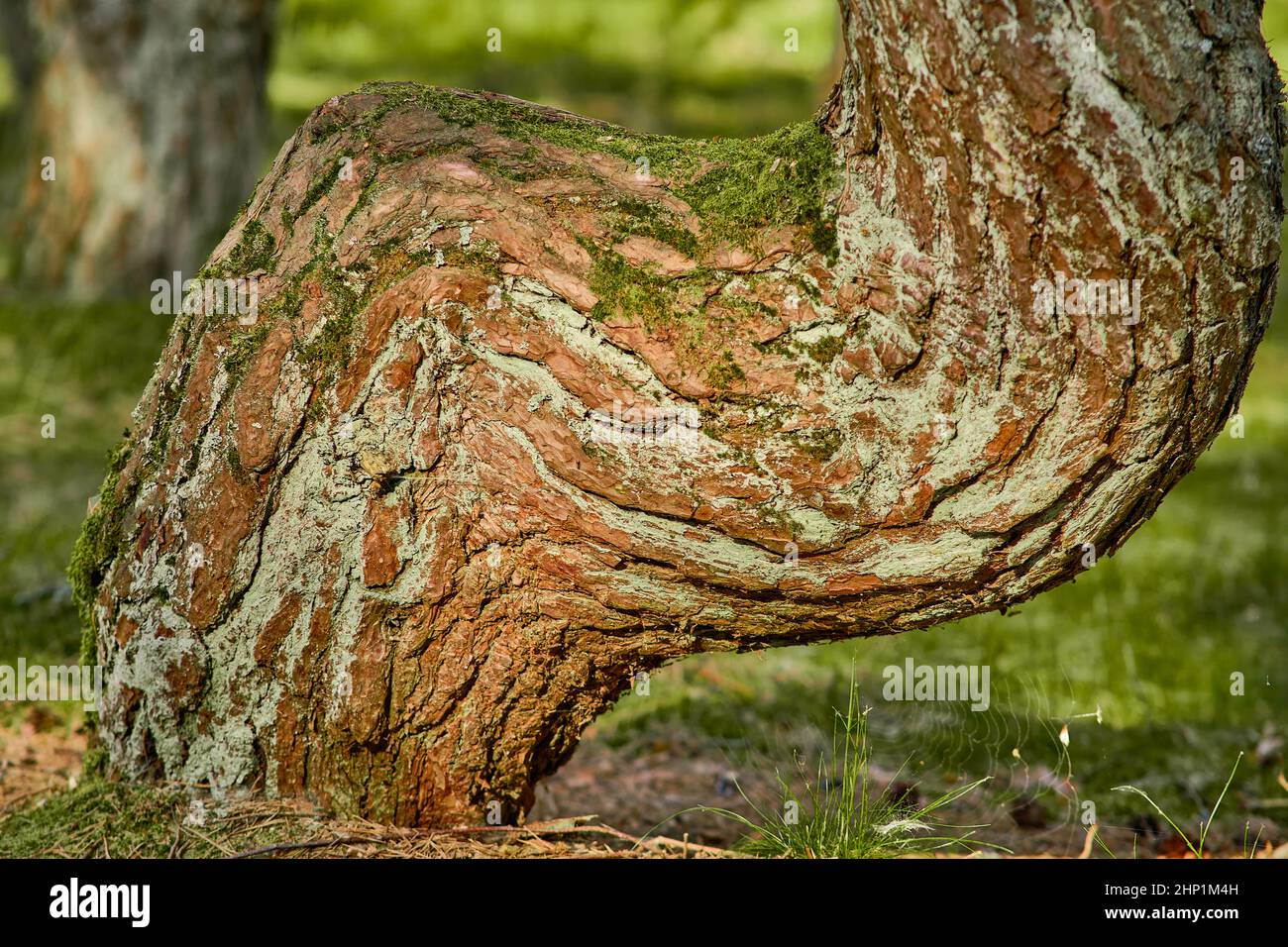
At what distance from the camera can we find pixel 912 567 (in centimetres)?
228

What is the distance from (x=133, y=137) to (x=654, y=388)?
5536 mm

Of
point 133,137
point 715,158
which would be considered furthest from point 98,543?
point 133,137

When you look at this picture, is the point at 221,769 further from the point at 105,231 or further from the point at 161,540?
Answer: the point at 105,231

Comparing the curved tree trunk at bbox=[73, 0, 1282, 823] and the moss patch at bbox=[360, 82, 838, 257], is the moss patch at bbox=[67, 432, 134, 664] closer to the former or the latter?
the curved tree trunk at bbox=[73, 0, 1282, 823]

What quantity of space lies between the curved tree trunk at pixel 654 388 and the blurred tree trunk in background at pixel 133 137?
4492 millimetres

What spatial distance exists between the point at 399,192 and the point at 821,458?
1.04 metres

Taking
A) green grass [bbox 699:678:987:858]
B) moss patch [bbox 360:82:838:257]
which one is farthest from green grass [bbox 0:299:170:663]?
green grass [bbox 699:678:987:858]

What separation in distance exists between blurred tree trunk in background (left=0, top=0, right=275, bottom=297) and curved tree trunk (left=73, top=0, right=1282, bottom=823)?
449 centimetres

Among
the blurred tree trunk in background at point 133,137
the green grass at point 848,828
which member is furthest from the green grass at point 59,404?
the green grass at point 848,828

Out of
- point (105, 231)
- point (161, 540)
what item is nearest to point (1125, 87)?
point (161, 540)

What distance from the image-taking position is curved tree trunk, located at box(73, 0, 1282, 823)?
78.3 inches

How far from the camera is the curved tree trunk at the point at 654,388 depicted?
1988 millimetres

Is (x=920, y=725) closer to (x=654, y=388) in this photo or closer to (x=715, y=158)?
(x=654, y=388)

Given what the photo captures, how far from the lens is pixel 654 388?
2.26 m
